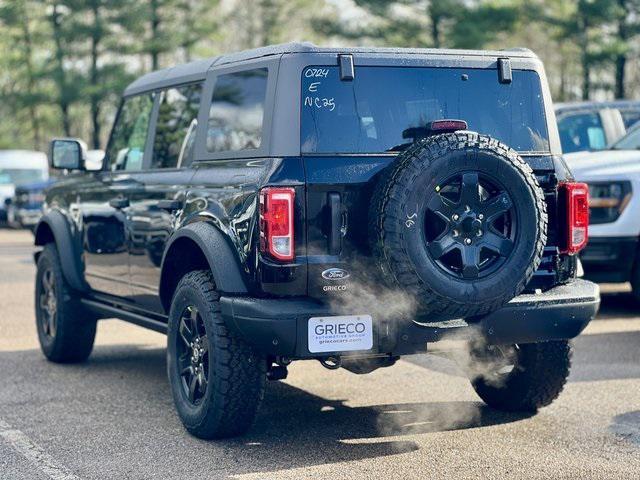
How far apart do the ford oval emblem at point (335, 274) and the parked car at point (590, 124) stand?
7.07 meters

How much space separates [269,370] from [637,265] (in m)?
5.05

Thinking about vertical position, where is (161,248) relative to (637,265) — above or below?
above

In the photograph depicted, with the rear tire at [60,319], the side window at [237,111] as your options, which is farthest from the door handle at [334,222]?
the rear tire at [60,319]

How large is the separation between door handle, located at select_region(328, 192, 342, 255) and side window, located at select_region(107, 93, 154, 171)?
227cm

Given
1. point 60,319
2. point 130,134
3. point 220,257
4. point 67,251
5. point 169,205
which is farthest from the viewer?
point 60,319

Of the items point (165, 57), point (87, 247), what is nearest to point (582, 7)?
point (165, 57)

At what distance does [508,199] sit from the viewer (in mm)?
5176

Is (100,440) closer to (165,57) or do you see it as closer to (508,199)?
(508,199)

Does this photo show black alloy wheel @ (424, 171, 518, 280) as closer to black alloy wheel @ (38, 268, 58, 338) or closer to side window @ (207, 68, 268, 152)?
side window @ (207, 68, 268, 152)

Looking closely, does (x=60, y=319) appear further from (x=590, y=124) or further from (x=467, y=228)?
(x=590, y=124)

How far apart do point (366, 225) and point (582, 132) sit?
7170mm

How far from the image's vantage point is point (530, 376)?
611 cm

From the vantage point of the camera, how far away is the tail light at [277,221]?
511 centimetres

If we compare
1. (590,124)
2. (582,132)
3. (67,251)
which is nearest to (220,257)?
(67,251)
